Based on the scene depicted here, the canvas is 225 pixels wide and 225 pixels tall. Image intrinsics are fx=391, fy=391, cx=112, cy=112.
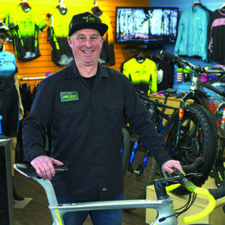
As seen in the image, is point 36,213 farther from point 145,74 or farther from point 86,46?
point 145,74

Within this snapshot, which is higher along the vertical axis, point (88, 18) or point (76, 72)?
point (88, 18)

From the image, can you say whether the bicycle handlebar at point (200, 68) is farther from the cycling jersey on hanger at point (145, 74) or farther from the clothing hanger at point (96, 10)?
the clothing hanger at point (96, 10)

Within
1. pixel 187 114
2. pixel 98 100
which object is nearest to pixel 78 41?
pixel 98 100

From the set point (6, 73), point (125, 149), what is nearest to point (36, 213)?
point (125, 149)

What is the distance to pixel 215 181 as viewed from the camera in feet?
10.9

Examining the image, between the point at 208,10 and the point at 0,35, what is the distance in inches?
137

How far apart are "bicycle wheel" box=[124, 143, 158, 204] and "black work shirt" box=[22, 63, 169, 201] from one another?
5.56ft

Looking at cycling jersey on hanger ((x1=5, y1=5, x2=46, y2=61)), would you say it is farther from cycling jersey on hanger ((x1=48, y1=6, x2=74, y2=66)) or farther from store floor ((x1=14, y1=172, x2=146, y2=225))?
store floor ((x1=14, y1=172, x2=146, y2=225))

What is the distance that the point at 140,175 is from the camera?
3.84 metres

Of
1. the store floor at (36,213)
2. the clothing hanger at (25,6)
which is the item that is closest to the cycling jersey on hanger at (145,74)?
the clothing hanger at (25,6)

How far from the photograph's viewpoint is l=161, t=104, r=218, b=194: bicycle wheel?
9.50ft

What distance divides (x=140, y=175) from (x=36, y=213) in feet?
3.60

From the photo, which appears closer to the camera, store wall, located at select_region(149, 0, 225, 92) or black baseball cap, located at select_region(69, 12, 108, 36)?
black baseball cap, located at select_region(69, 12, 108, 36)

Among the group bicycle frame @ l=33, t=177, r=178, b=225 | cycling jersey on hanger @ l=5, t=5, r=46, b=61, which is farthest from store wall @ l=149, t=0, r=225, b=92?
bicycle frame @ l=33, t=177, r=178, b=225
